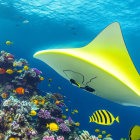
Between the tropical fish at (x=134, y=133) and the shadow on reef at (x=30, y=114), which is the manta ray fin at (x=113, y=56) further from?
the shadow on reef at (x=30, y=114)

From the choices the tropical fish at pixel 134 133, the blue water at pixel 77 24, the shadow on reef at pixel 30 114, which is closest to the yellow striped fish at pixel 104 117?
the shadow on reef at pixel 30 114

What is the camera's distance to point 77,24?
1141 inches

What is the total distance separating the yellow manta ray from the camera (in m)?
1.23

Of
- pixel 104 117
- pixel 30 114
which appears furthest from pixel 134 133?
pixel 30 114

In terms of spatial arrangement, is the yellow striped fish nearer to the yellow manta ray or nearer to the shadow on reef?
the shadow on reef

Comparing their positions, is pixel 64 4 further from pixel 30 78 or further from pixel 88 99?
pixel 88 99

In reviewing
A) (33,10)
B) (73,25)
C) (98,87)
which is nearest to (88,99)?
(73,25)

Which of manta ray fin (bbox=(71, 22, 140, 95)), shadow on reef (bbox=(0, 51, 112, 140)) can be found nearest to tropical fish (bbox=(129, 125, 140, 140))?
manta ray fin (bbox=(71, 22, 140, 95))

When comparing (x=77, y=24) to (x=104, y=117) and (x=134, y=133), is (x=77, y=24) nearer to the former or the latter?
(x=104, y=117)

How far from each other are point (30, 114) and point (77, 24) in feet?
81.7

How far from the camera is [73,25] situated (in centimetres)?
A: 2977

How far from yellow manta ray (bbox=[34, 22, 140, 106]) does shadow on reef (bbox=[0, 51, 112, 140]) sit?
389 centimetres

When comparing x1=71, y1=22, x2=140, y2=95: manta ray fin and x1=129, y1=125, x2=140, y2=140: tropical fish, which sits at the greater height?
x1=71, y1=22, x2=140, y2=95: manta ray fin

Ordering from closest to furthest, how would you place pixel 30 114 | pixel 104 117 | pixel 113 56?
1. pixel 113 56
2. pixel 104 117
3. pixel 30 114
